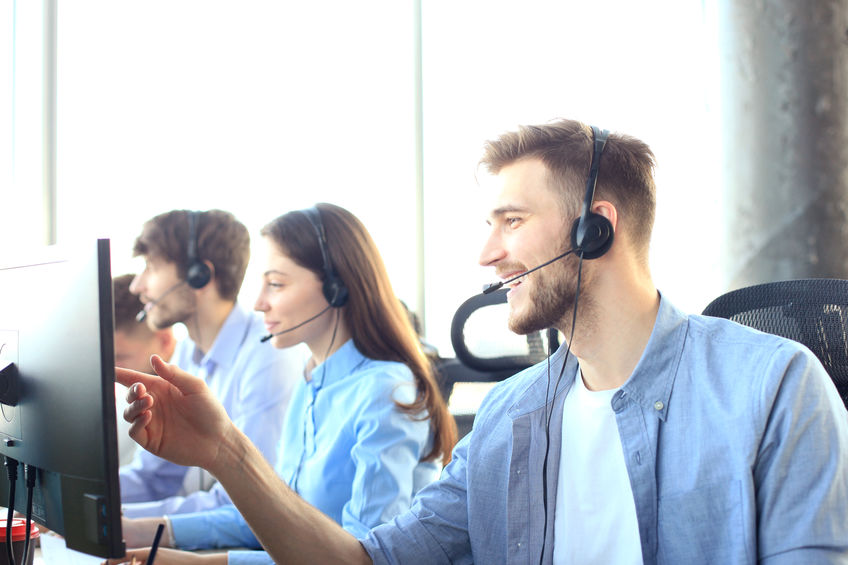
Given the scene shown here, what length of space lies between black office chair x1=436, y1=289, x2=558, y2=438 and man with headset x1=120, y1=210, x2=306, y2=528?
71 centimetres

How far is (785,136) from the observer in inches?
81.6

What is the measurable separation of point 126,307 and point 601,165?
2.01 metres

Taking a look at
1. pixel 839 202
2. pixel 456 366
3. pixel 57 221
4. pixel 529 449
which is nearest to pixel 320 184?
pixel 57 221

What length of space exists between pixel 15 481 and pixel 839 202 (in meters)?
2.01

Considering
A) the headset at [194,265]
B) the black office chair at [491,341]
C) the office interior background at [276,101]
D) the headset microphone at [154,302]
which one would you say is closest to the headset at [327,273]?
the black office chair at [491,341]

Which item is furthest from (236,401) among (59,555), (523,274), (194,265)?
(523,274)

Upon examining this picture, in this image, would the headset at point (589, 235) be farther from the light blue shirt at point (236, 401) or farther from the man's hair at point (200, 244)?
the man's hair at point (200, 244)

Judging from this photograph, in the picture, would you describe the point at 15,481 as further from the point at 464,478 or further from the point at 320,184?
the point at 320,184

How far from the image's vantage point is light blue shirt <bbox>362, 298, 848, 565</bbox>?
93cm

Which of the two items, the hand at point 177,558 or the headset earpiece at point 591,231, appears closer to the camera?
the headset earpiece at point 591,231

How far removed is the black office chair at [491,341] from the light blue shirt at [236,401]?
70 cm

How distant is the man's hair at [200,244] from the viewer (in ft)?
8.50

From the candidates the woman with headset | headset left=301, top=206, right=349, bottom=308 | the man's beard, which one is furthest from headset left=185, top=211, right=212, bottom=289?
the man's beard

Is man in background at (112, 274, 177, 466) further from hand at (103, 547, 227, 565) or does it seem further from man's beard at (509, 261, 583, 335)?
man's beard at (509, 261, 583, 335)
